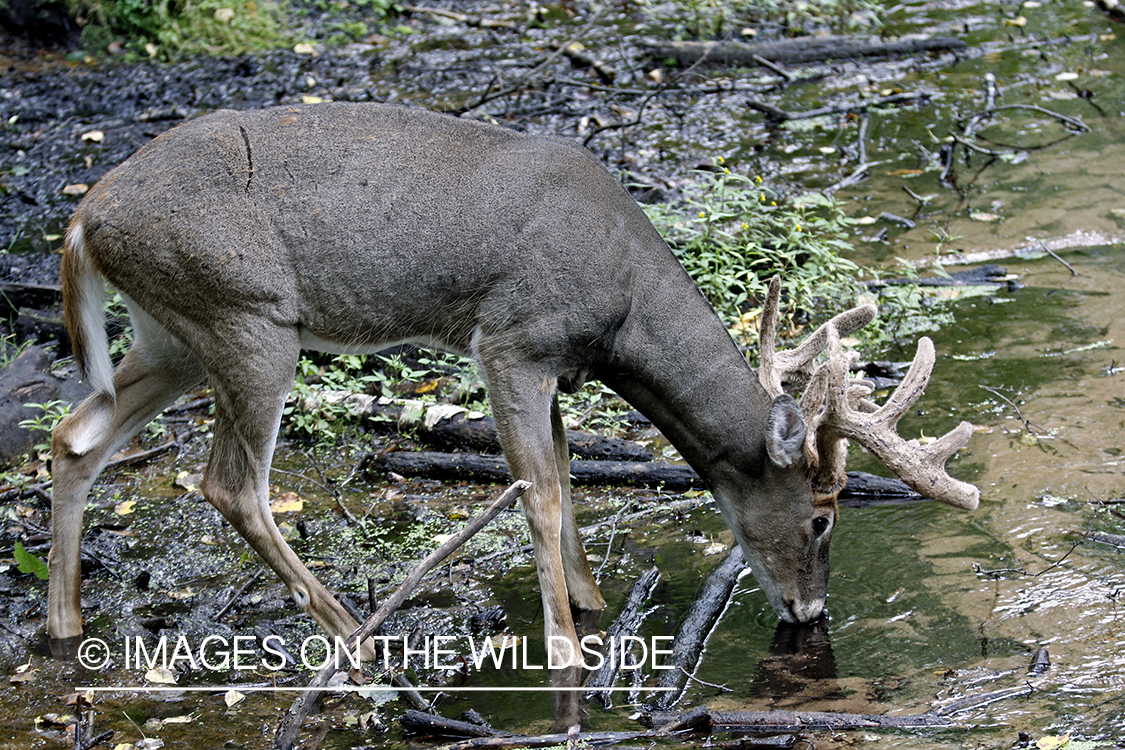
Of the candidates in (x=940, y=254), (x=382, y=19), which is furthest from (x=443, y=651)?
(x=382, y=19)

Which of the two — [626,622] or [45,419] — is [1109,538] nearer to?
[626,622]

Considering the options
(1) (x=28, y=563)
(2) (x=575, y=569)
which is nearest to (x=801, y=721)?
(2) (x=575, y=569)

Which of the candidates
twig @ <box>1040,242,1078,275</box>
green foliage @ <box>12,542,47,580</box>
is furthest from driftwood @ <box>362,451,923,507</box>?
twig @ <box>1040,242,1078,275</box>

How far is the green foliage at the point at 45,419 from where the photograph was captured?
608cm

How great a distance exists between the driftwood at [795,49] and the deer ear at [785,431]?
7.31m

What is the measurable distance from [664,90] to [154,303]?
7.01m

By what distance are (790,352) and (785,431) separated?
2.16ft

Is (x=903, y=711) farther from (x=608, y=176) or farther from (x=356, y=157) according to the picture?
(x=356, y=157)

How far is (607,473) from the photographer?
5.86 meters

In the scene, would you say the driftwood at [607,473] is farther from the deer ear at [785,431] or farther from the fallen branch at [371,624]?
the fallen branch at [371,624]

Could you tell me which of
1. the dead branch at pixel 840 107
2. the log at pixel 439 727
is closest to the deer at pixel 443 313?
the log at pixel 439 727

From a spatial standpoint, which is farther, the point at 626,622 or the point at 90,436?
the point at 90,436

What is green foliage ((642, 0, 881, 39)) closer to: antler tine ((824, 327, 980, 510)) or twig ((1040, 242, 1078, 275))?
twig ((1040, 242, 1078, 275))

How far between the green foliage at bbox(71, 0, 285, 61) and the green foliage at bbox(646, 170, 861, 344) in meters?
5.87
